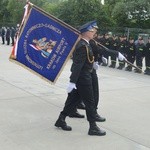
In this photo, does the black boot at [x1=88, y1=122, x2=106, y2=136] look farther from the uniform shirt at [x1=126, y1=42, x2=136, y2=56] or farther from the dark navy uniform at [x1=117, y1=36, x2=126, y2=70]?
the dark navy uniform at [x1=117, y1=36, x2=126, y2=70]

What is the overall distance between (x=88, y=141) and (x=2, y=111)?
2.11m

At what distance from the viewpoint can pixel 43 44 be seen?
647cm

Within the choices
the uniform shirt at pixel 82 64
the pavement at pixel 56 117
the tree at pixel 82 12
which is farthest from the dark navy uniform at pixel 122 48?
the tree at pixel 82 12

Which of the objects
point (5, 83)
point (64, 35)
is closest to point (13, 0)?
point (5, 83)

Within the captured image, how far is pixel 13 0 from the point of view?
171ft

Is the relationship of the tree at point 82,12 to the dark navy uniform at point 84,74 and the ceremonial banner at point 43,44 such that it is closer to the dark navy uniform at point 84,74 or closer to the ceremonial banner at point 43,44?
the ceremonial banner at point 43,44

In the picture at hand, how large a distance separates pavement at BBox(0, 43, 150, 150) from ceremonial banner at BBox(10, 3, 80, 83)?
89 cm

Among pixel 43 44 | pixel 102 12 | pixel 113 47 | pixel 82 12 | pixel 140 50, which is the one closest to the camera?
pixel 43 44

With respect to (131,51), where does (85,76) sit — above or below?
above

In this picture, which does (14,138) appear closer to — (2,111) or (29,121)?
(29,121)

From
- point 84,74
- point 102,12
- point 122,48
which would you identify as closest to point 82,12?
point 102,12

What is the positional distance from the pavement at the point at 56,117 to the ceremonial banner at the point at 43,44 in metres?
0.89

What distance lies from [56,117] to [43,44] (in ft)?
4.33

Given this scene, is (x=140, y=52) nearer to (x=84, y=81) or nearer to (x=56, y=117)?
(x=56, y=117)
